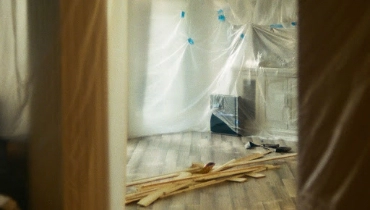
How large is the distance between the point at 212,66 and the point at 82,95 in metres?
3.68

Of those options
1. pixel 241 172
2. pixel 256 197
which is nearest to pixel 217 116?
pixel 241 172

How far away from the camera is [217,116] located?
5848 mm

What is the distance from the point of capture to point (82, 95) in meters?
2.27

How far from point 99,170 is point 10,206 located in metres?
0.43

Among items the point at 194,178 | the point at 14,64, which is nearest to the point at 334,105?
the point at 14,64

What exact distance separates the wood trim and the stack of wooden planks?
3.94 feet

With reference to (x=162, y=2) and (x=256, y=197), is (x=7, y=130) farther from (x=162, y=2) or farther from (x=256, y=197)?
(x=162, y=2)

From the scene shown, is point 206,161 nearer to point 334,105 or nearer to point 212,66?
point 212,66

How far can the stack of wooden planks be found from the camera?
3631 mm

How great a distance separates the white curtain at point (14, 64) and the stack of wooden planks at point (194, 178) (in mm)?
1396

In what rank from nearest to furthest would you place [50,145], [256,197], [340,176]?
[340,176], [50,145], [256,197]

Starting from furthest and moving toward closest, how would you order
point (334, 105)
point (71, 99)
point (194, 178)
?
point (194, 178), point (71, 99), point (334, 105)

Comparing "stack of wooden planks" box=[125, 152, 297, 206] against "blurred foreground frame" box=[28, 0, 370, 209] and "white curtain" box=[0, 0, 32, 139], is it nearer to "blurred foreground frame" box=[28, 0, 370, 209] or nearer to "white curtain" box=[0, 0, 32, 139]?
"blurred foreground frame" box=[28, 0, 370, 209]

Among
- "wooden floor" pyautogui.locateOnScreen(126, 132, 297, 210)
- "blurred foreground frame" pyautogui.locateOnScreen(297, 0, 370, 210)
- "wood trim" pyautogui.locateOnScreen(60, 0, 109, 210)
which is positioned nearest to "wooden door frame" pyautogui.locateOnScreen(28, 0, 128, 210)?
"wood trim" pyautogui.locateOnScreen(60, 0, 109, 210)
